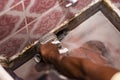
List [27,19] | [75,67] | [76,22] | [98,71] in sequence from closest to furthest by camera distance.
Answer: [98,71], [75,67], [27,19], [76,22]

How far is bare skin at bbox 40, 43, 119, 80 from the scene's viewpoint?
3.09ft

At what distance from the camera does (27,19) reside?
4.06ft

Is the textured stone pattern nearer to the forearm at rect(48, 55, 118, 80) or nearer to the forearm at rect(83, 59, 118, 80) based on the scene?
the forearm at rect(48, 55, 118, 80)

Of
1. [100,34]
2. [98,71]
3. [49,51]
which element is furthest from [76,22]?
[98,71]

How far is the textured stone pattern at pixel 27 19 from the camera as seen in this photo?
1.13 meters

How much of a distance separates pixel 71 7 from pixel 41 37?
0.61 feet

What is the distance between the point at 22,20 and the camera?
1.22 m

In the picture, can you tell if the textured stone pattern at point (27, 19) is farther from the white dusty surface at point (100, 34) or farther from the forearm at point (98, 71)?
the forearm at point (98, 71)

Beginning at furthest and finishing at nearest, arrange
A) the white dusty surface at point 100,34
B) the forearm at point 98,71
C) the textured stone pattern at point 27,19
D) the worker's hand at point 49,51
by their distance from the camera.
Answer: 1. the white dusty surface at point 100,34
2. the worker's hand at point 49,51
3. the textured stone pattern at point 27,19
4. the forearm at point 98,71

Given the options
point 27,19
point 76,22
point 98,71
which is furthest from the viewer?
point 76,22

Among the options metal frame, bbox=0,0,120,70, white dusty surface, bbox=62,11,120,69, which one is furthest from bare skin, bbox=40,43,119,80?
white dusty surface, bbox=62,11,120,69

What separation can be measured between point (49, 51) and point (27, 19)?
17cm

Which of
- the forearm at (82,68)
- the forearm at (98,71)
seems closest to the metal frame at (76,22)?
the forearm at (82,68)

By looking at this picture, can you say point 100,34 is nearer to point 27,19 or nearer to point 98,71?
point 27,19
